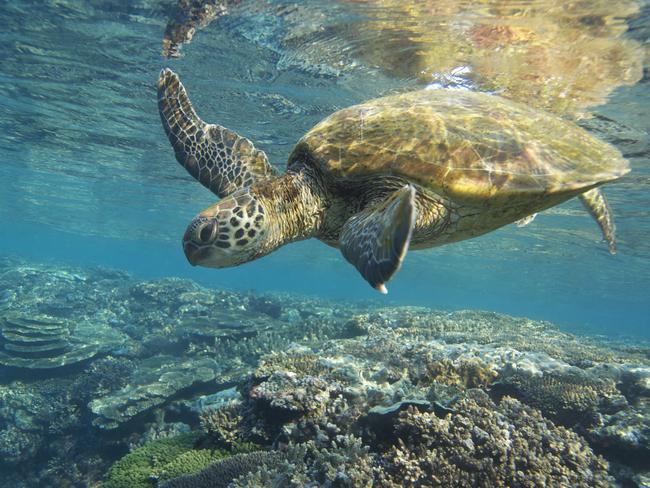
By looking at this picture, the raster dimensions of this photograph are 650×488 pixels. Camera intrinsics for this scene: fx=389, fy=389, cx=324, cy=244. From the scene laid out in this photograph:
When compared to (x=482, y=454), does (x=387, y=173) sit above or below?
above

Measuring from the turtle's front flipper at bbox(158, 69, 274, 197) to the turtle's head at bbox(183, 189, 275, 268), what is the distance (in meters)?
1.05

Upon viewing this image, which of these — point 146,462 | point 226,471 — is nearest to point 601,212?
point 226,471

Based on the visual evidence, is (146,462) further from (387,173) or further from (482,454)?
(387,173)

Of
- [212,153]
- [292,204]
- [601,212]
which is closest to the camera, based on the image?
[292,204]

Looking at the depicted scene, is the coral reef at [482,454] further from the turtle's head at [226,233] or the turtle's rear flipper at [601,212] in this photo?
the turtle's rear flipper at [601,212]

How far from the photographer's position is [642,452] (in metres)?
4.41

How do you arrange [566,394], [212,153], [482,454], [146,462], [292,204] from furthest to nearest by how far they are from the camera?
[566,394] → [146,462] → [212,153] → [292,204] → [482,454]

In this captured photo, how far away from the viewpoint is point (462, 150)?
3764 mm

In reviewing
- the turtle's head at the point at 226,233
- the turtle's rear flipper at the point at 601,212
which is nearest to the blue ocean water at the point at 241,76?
the turtle's rear flipper at the point at 601,212

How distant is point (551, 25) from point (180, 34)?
8530mm

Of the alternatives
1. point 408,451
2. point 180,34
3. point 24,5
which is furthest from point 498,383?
point 24,5

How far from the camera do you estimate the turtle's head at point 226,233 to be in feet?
10.6

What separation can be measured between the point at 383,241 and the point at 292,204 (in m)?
1.53

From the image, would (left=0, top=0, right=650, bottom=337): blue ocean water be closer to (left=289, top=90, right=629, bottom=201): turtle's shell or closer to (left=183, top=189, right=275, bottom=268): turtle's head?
(left=289, top=90, right=629, bottom=201): turtle's shell
